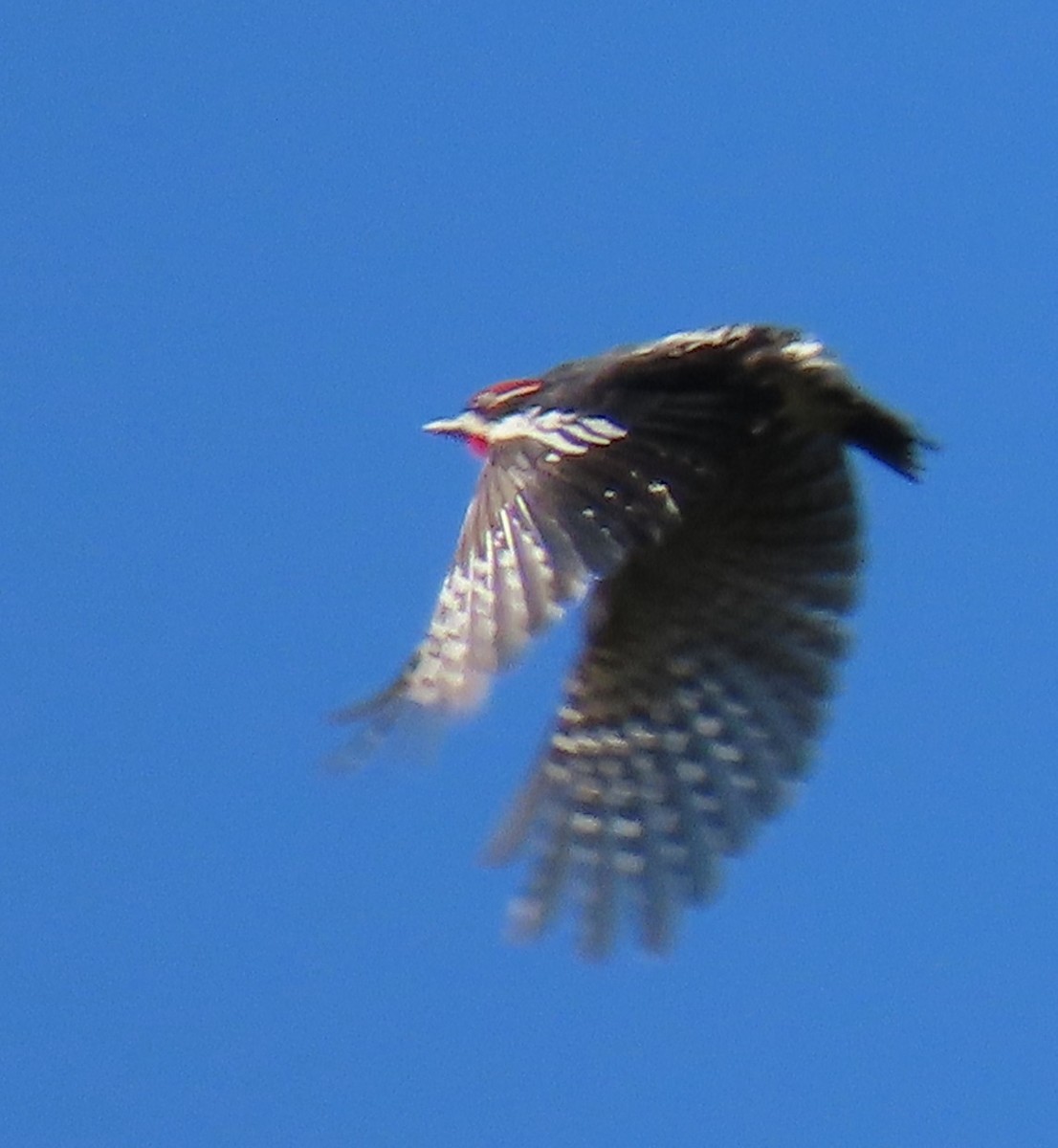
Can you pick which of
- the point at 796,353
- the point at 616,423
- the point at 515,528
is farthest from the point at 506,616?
the point at 796,353

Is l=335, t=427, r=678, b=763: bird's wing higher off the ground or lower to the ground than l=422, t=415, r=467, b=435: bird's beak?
lower

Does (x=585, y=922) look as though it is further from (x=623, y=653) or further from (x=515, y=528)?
(x=515, y=528)

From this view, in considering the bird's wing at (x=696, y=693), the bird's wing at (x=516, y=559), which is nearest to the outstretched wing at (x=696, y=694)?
the bird's wing at (x=696, y=693)

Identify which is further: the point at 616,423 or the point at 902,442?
the point at 902,442

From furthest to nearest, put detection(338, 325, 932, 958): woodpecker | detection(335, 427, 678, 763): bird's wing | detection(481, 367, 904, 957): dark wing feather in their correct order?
detection(481, 367, 904, 957): dark wing feather → detection(338, 325, 932, 958): woodpecker → detection(335, 427, 678, 763): bird's wing

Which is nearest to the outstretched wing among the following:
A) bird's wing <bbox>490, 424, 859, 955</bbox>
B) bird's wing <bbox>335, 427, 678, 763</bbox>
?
bird's wing <bbox>490, 424, 859, 955</bbox>

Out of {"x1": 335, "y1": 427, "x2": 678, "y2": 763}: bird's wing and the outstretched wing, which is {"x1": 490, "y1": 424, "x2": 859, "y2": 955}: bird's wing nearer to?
the outstretched wing

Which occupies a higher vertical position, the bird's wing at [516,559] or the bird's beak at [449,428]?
the bird's beak at [449,428]

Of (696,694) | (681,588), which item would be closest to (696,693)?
(696,694)

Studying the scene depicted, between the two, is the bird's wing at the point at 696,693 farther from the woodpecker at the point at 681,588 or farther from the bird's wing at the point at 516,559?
the bird's wing at the point at 516,559
